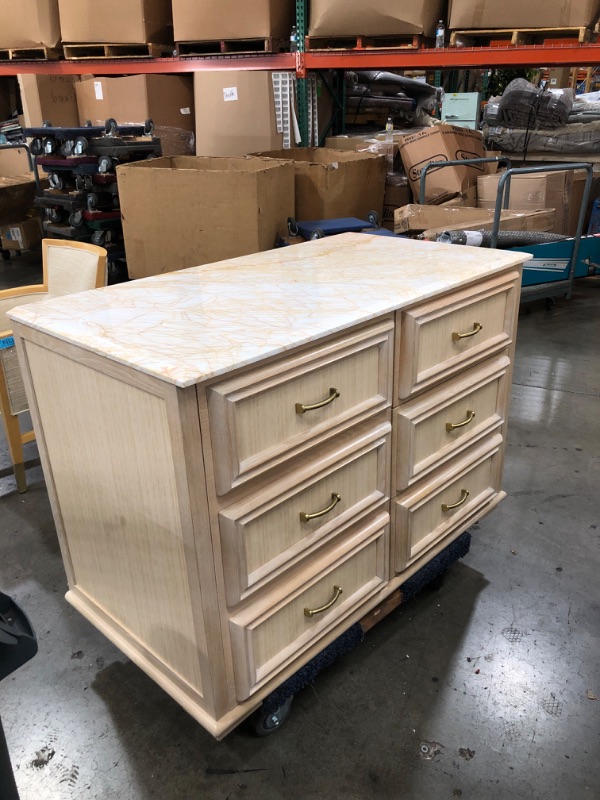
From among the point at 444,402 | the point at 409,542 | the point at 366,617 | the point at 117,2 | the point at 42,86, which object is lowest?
the point at 366,617

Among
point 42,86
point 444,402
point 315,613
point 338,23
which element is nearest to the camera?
point 315,613

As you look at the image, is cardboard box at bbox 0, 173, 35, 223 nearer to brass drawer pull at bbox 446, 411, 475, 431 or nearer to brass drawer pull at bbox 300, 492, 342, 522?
brass drawer pull at bbox 446, 411, 475, 431

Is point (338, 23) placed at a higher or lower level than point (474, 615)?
higher

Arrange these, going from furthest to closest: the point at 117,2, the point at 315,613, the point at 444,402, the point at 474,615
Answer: the point at 117,2 < the point at 474,615 < the point at 444,402 < the point at 315,613

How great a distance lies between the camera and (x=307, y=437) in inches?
43.7

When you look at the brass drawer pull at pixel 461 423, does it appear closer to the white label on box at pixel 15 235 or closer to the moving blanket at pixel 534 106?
the moving blanket at pixel 534 106

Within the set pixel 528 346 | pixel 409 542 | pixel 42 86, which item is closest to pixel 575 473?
pixel 409 542

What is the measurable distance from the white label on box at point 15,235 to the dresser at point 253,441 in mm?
4721

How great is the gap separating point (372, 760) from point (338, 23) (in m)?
4.46

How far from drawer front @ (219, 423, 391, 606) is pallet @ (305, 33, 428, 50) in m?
3.89

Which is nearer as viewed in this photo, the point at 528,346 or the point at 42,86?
the point at 528,346

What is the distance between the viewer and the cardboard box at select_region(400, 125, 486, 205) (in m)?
4.49

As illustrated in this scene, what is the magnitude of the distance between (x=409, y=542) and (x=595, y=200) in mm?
4709

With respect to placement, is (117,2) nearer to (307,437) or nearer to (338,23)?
(338,23)
